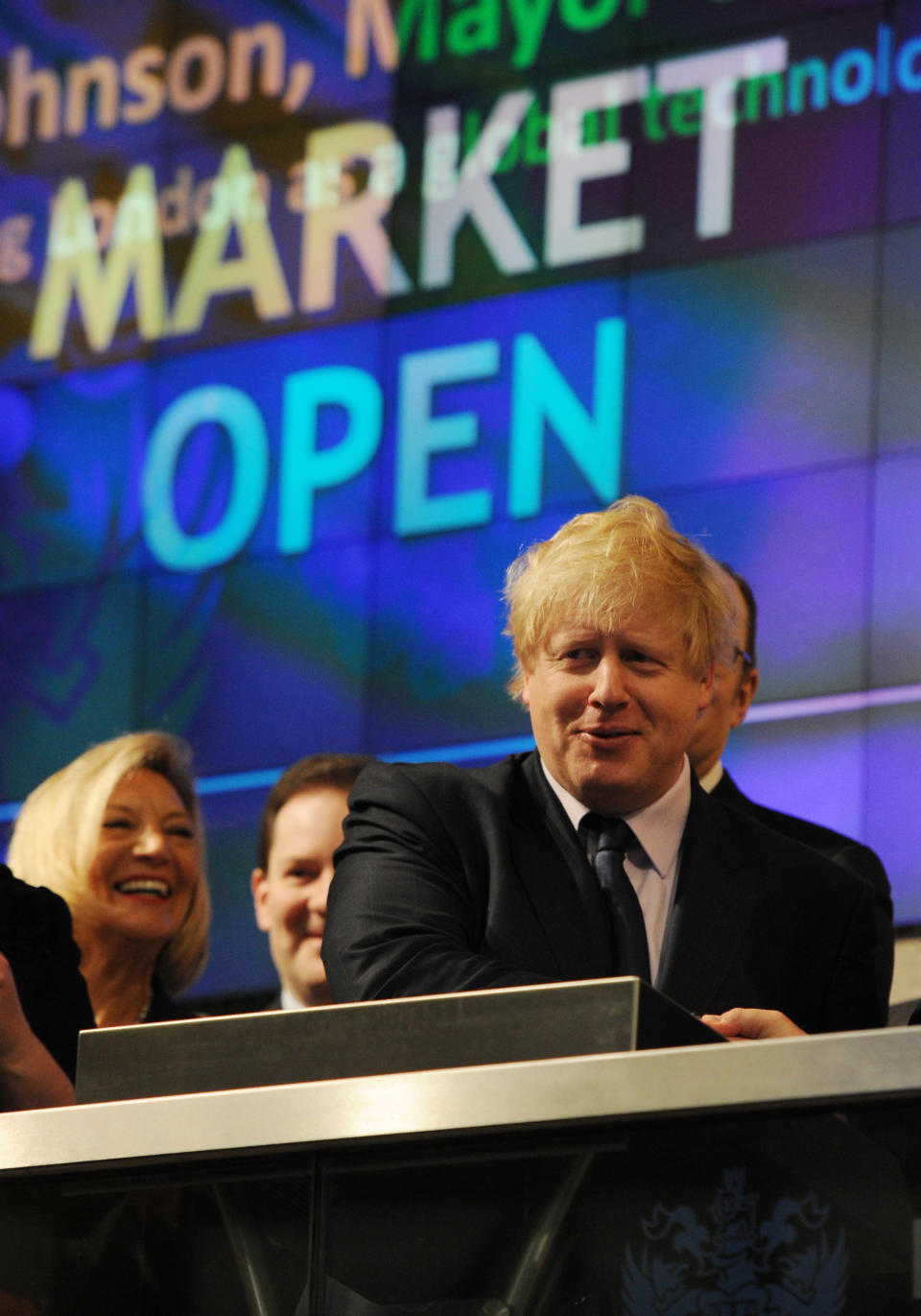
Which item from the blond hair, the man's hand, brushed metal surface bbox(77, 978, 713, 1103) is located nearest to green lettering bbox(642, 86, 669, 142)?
the blond hair

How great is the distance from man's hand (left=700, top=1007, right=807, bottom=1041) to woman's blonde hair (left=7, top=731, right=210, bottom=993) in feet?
6.24

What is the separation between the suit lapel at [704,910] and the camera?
207 cm

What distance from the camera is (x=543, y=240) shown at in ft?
24.4

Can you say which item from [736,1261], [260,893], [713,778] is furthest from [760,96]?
[736,1261]

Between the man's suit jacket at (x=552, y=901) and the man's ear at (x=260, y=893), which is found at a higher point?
the man's ear at (x=260, y=893)

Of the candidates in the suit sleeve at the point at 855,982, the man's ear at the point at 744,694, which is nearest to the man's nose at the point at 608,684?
the suit sleeve at the point at 855,982

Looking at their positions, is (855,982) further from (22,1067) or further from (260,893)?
(260,893)

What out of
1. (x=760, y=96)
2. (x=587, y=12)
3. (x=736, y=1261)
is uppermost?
(x=587, y=12)

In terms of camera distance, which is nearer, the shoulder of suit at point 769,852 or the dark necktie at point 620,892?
the dark necktie at point 620,892

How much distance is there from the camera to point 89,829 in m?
3.62

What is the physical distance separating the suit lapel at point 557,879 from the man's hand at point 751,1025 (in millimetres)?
293

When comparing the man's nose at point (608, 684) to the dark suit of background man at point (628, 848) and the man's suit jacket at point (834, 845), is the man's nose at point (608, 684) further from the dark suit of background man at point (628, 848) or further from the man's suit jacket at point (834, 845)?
the man's suit jacket at point (834, 845)

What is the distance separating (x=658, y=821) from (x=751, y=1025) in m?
0.46

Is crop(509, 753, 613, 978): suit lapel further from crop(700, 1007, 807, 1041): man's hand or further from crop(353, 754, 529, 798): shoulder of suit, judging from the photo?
crop(700, 1007, 807, 1041): man's hand
